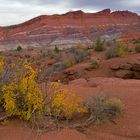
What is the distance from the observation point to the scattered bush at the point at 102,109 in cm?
938

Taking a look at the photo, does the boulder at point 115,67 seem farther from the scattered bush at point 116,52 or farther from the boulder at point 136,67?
the scattered bush at point 116,52

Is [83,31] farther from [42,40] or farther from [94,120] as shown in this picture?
[94,120]

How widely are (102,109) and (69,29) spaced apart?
3417 inches

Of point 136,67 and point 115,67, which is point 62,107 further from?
point 115,67

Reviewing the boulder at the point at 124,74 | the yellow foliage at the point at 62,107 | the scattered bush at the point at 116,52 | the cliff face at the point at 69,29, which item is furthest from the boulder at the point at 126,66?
the cliff face at the point at 69,29

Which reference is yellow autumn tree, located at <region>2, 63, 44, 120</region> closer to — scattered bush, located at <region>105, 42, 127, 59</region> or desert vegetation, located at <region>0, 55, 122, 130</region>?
desert vegetation, located at <region>0, 55, 122, 130</region>

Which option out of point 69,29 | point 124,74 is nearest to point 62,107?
point 124,74

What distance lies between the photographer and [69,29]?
9569 centimetres

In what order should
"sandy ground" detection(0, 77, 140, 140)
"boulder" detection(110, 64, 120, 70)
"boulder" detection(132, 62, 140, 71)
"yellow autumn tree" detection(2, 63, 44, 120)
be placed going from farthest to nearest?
"boulder" detection(110, 64, 120, 70)
"boulder" detection(132, 62, 140, 71)
"yellow autumn tree" detection(2, 63, 44, 120)
"sandy ground" detection(0, 77, 140, 140)

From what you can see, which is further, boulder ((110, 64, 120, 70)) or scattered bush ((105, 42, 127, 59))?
scattered bush ((105, 42, 127, 59))

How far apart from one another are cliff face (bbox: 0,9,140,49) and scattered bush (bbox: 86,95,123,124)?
6889 cm

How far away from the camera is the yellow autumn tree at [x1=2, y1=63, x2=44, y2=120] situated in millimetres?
9281

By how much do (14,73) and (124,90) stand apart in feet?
12.1

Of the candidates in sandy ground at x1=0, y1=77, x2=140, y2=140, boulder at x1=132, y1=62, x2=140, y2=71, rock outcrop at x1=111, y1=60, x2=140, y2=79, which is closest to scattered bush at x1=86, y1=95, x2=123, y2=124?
sandy ground at x1=0, y1=77, x2=140, y2=140
